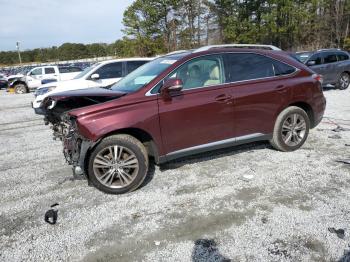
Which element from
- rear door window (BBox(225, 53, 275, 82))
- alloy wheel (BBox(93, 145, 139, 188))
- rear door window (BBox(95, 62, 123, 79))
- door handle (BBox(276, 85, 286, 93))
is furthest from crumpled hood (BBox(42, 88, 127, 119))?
rear door window (BBox(95, 62, 123, 79))

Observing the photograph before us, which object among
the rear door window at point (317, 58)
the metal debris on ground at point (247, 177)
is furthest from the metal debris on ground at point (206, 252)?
the rear door window at point (317, 58)

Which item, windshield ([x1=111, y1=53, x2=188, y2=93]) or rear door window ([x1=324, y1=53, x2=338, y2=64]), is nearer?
windshield ([x1=111, y1=53, x2=188, y2=93])

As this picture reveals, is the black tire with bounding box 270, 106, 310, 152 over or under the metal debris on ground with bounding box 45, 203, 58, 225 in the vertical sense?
over

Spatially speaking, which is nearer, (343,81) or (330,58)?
(330,58)

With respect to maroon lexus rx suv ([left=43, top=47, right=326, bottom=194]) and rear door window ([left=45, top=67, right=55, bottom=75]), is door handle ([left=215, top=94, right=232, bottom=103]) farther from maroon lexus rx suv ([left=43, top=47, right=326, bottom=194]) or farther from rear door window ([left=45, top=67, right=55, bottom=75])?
rear door window ([left=45, top=67, right=55, bottom=75])

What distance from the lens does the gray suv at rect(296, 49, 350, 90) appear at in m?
12.5

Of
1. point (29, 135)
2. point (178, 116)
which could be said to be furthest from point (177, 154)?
point (29, 135)

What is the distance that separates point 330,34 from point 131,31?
25.7m

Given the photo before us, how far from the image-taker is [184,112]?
4.36 meters

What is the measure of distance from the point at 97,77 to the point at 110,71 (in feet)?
2.48

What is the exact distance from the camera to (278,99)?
201 inches

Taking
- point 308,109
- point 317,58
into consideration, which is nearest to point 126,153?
point 308,109

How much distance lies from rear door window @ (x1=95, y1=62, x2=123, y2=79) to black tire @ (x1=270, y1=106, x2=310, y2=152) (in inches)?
267

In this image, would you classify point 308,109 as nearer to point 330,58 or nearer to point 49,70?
point 330,58
